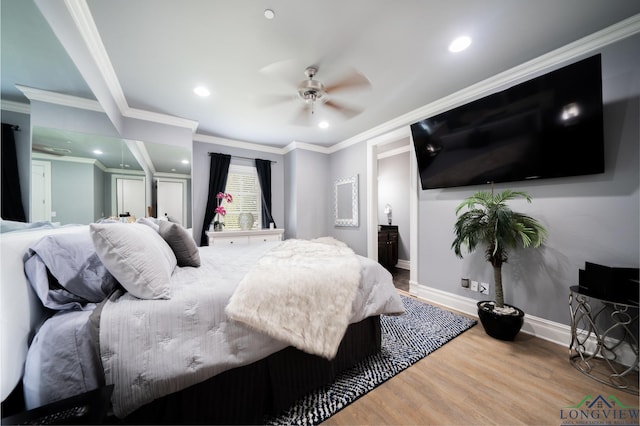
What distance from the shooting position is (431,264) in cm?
281

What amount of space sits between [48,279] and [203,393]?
868 mm

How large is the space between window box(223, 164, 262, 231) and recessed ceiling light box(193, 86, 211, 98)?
168cm

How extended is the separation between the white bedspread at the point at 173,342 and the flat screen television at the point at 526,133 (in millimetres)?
2526

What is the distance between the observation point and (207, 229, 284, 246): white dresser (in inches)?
139

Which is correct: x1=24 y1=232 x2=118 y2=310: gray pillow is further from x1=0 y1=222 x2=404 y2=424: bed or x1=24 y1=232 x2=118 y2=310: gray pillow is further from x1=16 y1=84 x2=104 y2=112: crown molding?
x1=16 y1=84 x2=104 y2=112: crown molding

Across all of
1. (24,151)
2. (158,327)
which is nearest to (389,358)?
(158,327)

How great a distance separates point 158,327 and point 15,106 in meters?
1.17

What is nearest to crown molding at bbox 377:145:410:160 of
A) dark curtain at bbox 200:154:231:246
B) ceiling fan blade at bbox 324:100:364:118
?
ceiling fan blade at bbox 324:100:364:118

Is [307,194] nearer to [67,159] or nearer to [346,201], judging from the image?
[346,201]

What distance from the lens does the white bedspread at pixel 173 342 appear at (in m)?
0.88

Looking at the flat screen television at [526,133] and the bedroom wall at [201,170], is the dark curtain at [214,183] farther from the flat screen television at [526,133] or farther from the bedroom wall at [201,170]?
the flat screen television at [526,133]

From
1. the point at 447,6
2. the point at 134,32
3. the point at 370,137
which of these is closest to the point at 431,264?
the point at 370,137

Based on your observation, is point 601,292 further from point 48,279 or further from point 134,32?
point 134,32

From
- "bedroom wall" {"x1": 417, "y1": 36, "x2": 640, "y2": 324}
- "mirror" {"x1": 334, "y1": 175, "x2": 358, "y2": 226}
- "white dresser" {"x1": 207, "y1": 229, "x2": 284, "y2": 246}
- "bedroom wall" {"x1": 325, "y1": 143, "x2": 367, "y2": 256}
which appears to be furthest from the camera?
"mirror" {"x1": 334, "y1": 175, "x2": 358, "y2": 226}
